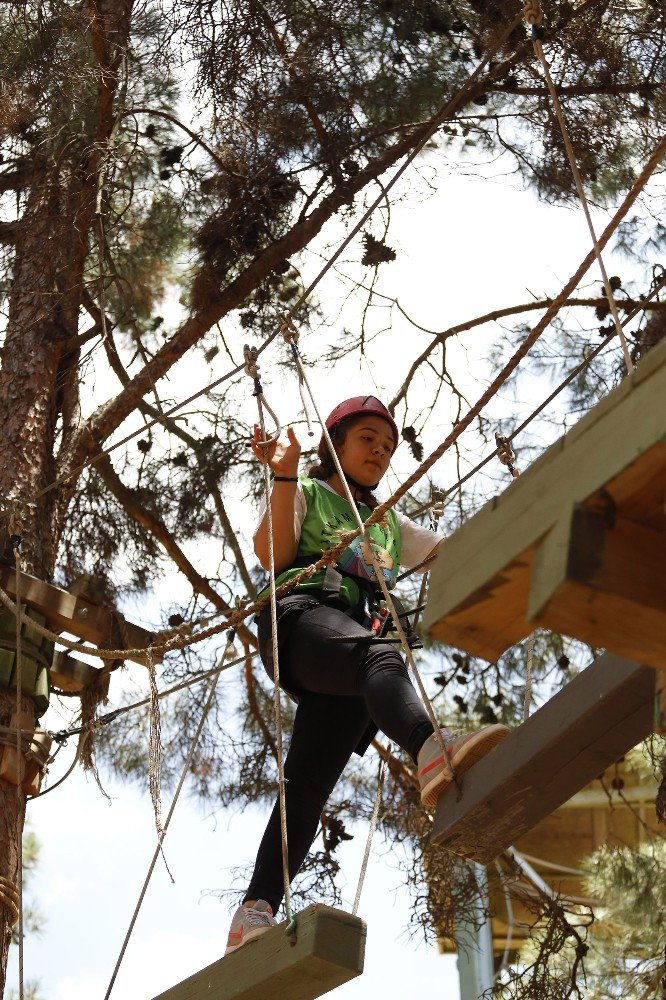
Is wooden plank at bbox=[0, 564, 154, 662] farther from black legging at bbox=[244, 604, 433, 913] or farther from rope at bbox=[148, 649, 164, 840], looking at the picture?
black legging at bbox=[244, 604, 433, 913]

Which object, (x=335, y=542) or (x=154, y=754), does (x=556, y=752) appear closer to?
(x=335, y=542)

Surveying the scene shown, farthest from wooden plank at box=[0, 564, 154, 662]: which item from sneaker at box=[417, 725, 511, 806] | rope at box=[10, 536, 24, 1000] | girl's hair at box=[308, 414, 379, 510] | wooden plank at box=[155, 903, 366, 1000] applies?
sneaker at box=[417, 725, 511, 806]

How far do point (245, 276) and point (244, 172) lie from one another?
30 centimetres

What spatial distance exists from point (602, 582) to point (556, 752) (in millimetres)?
677

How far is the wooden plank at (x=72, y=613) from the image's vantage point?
3.62m

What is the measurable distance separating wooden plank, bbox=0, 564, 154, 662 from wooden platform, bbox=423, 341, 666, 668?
2.36 meters

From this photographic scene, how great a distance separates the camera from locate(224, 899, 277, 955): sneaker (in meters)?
2.27

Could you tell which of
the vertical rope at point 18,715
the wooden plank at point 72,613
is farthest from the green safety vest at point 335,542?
the wooden plank at point 72,613

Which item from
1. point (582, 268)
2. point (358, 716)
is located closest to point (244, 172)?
point (582, 268)

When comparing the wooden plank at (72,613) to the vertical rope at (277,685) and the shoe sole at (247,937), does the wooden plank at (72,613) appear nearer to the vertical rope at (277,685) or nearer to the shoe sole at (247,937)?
the vertical rope at (277,685)

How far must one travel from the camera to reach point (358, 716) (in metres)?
2.60

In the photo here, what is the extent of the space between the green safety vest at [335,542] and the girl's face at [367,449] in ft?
0.22

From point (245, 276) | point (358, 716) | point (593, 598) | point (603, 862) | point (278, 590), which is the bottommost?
point (593, 598)

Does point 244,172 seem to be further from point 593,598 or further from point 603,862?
point 593,598
